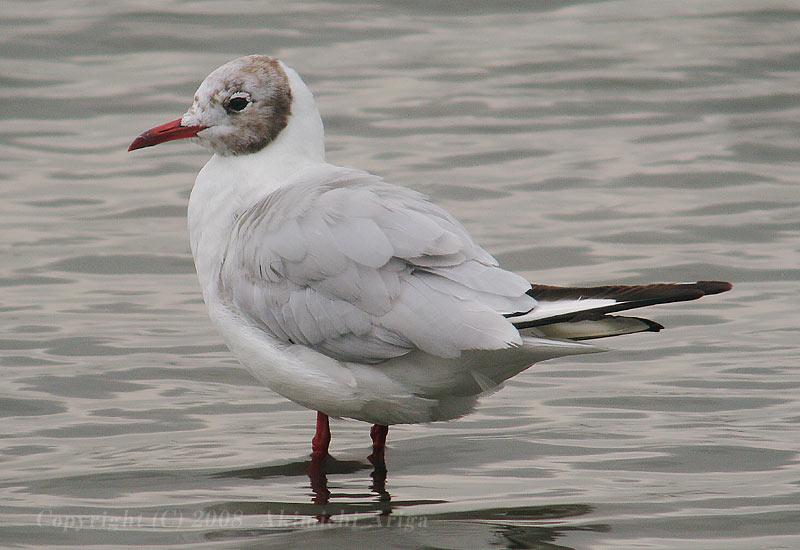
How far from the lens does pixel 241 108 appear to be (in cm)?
620

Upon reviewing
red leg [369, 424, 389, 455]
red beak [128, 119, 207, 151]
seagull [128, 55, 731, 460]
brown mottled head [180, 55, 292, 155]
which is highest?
brown mottled head [180, 55, 292, 155]

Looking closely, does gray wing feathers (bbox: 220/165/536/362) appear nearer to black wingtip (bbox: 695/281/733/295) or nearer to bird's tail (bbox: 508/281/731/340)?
bird's tail (bbox: 508/281/731/340)

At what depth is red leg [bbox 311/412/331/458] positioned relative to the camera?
5887 millimetres

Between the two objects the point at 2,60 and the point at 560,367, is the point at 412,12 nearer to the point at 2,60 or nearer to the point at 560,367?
the point at 2,60

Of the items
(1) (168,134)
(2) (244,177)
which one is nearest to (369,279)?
(2) (244,177)

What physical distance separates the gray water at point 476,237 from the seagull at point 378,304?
0.46m

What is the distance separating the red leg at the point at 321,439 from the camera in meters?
5.89

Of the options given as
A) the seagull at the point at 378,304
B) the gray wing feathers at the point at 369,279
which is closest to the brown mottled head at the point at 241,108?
the seagull at the point at 378,304

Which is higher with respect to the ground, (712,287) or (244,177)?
(244,177)

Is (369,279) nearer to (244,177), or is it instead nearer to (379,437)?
(379,437)

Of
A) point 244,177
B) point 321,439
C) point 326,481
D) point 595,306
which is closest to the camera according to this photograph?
point 595,306

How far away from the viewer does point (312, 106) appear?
6.31 metres

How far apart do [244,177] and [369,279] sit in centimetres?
115

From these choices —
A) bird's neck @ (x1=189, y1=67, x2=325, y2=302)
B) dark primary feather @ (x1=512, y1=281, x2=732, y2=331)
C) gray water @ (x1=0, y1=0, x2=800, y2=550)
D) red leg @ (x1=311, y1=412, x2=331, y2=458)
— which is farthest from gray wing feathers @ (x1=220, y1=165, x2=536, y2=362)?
gray water @ (x1=0, y1=0, x2=800, y2=550)
